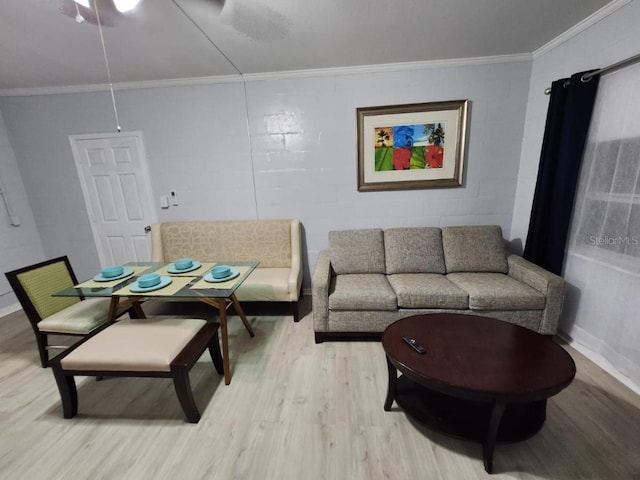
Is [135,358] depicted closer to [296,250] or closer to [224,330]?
[224,330]

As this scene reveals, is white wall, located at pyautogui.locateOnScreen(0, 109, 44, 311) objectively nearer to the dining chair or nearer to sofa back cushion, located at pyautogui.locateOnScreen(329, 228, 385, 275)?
the dining chair

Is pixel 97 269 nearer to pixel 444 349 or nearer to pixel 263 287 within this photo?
pixel 263 287

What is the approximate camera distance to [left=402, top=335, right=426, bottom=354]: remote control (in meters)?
1.40

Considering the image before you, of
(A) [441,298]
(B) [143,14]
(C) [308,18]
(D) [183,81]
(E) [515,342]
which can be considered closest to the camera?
(E) [515,342]

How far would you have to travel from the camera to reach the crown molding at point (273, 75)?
8.18ft

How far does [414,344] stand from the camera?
4.75 feet

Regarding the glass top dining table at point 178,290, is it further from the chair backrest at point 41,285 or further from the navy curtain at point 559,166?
the navy curtain at point 559,166

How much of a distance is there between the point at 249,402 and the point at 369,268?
1.52 metres

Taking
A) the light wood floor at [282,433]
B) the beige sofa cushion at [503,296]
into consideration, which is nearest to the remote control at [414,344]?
the light wood floor at [282,433]

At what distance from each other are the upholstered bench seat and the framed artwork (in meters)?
2.17

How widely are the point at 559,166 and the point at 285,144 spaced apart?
8.03 feet

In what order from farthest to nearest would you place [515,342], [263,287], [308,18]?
[263,287]
[308,18]
[515,342]

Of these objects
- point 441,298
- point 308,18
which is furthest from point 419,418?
point 308,18

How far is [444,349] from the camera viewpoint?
143 cm
